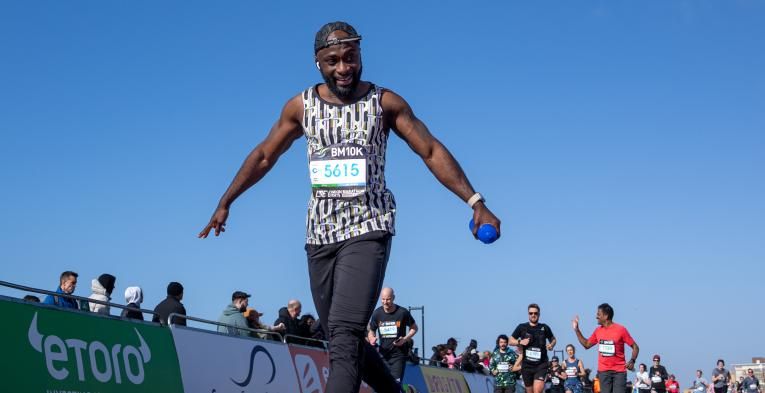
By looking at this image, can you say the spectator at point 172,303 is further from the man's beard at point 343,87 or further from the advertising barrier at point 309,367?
the man's beard at point 343,87

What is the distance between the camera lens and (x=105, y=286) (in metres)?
10.4

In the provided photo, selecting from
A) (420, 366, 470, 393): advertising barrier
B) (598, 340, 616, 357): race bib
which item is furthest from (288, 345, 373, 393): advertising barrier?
(598, 340, 616, 357): race bib

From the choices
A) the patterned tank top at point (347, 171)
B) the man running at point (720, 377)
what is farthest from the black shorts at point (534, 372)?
the man running at point (720, 377)

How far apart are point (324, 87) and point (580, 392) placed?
21.7 meters

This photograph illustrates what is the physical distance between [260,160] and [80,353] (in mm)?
2774

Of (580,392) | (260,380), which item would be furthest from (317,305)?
(580,392)

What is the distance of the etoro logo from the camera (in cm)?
686

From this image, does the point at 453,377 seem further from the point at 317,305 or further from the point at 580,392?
the point at 317,305

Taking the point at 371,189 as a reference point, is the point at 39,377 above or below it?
below

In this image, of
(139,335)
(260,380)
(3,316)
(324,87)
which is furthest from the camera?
(260,380)

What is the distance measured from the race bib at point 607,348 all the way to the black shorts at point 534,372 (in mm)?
1964

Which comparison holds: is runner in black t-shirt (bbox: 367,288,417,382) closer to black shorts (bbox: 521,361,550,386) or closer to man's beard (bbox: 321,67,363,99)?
black shorts (bbox: 521,361,550,386)

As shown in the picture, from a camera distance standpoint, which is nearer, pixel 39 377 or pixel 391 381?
pixel 391 381

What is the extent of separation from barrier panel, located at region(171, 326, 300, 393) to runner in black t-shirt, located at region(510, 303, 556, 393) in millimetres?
6786
